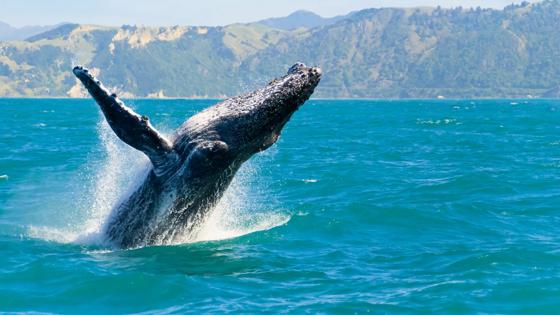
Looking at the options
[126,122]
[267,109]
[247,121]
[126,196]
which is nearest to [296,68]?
[267,109]

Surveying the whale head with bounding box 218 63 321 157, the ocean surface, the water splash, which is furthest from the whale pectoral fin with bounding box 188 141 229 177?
the ocean surface

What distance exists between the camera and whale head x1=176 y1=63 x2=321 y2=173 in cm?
1071

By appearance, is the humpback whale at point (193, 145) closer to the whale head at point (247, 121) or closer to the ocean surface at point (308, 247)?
the whale head at point (247, 121)

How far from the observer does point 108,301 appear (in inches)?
377

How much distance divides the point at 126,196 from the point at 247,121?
7.66ft

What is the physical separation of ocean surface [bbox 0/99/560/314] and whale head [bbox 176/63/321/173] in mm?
1375

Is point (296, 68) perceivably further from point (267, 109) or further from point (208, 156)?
point (208, 156)

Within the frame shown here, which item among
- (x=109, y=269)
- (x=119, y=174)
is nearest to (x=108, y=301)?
(x=109, y=269)

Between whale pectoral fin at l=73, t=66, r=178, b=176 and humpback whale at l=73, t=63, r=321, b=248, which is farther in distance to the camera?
humpback whale at l=73, t=63, r=321, b=248

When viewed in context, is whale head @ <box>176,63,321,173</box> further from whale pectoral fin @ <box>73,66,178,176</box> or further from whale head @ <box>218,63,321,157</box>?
whale pectoral fin @ <box>73,66,178,176</box>

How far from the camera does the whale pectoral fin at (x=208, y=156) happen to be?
1080cm

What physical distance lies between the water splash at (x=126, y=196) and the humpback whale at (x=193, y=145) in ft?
1.27

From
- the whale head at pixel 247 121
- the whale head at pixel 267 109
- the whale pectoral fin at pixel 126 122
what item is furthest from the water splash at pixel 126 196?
the whale head at pixel 267 109

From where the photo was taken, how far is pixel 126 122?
412 inches
